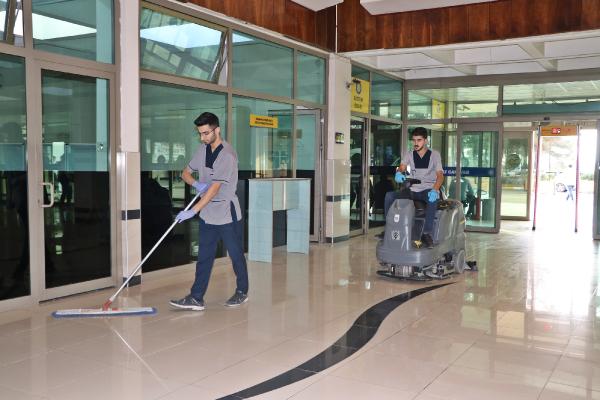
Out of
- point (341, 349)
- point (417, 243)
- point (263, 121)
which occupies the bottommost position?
point (341, 349)

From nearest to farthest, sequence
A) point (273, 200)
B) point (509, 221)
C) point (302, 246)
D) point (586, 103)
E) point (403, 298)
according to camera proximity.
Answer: point (403, 298)
point (273, 200)
point (302, 246)
point (586, 103)
point (509, 221)

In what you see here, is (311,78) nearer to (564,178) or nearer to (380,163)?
(380,163)

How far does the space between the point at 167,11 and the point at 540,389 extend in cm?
470

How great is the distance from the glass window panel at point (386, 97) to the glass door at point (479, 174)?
1.19 metres

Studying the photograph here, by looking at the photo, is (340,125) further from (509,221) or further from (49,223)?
(509,221)

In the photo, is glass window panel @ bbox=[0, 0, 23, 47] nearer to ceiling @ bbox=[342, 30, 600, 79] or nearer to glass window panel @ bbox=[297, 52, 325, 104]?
glass window panel @ bbox=[297, 52, 325, 104]

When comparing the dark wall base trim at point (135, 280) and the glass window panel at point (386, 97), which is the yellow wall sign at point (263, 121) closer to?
the dark wall base trim at point (135, 280)

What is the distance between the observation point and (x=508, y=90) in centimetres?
987

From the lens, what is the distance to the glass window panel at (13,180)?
4.34 m

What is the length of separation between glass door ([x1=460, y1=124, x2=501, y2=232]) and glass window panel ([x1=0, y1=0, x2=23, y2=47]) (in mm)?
7621

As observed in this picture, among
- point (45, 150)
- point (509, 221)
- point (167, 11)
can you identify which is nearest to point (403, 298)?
point (45, 150)

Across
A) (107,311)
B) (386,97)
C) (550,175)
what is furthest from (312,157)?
(550,175)

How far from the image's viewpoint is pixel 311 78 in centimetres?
820

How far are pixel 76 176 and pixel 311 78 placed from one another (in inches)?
163
